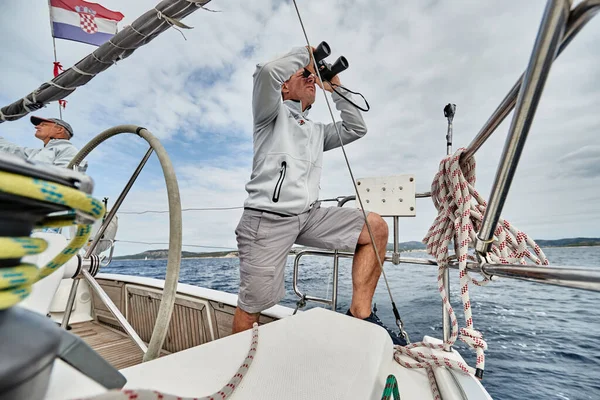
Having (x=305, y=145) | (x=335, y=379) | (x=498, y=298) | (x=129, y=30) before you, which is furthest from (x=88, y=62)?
(x=498, y=298)

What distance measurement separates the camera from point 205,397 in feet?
1.24

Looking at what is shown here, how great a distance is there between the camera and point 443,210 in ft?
3.00

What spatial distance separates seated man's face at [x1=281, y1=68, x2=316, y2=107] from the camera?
1519 mm

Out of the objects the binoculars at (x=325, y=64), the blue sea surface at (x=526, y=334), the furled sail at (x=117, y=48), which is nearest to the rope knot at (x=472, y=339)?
the blue sea surface at (x=526, y=334)

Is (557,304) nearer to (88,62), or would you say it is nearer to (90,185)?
(90,185)

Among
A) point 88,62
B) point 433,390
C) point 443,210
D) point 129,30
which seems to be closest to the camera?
point 433,390

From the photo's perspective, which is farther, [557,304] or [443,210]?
[557,304]

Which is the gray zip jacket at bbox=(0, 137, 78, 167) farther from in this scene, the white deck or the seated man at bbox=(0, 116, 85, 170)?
the white deck

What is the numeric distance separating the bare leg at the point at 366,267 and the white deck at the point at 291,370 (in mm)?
443

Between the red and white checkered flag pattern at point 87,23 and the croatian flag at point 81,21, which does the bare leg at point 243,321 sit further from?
the red and white checkered flag pattern at point 87,23

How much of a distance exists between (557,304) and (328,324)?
194 inches

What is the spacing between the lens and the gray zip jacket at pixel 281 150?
1232 millimetres

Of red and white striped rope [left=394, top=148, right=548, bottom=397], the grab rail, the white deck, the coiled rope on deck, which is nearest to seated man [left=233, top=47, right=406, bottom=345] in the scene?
red and white striped rope [left=394, top=148, right=548, bottom=397]

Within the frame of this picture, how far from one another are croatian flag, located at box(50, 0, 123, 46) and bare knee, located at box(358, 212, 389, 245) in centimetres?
485
